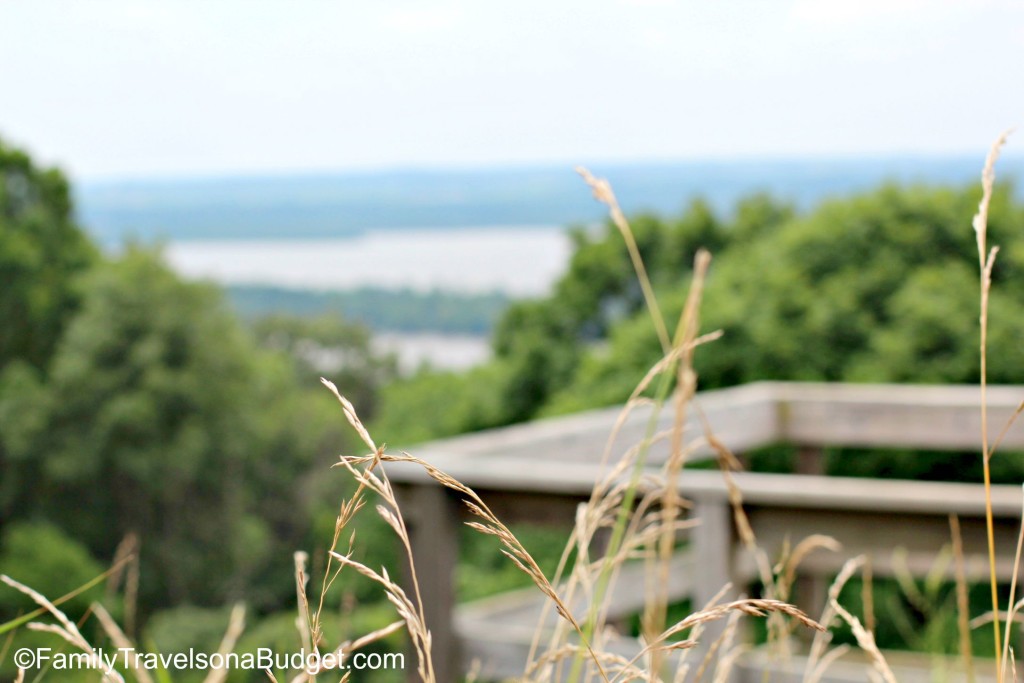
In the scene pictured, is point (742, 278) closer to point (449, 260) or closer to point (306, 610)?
point (306, 610)

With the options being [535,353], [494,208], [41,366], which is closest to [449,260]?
[494,208]

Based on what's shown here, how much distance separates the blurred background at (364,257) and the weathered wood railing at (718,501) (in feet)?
1.18

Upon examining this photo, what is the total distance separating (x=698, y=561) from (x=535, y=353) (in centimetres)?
543

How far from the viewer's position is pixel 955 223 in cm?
539

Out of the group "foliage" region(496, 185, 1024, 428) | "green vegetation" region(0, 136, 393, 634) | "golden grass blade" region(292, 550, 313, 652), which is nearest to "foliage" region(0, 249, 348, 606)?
"green vegetation" region(0, 136, 393, 634)

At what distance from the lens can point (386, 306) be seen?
1506 inches

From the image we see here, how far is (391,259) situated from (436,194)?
1034cm

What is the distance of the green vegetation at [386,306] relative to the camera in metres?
32.9

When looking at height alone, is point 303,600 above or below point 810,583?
above

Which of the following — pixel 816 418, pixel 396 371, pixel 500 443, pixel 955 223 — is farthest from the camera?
pixel 396 371

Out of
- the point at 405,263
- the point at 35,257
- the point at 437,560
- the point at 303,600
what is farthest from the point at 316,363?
the point at 303,600

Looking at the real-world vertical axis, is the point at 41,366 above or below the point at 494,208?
below

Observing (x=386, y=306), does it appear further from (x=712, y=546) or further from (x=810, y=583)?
(x=712, y=546)

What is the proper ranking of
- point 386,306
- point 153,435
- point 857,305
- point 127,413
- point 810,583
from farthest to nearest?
point 386,306 < point 153,435 < point 127,413 < point 857,305 < point 810,583
